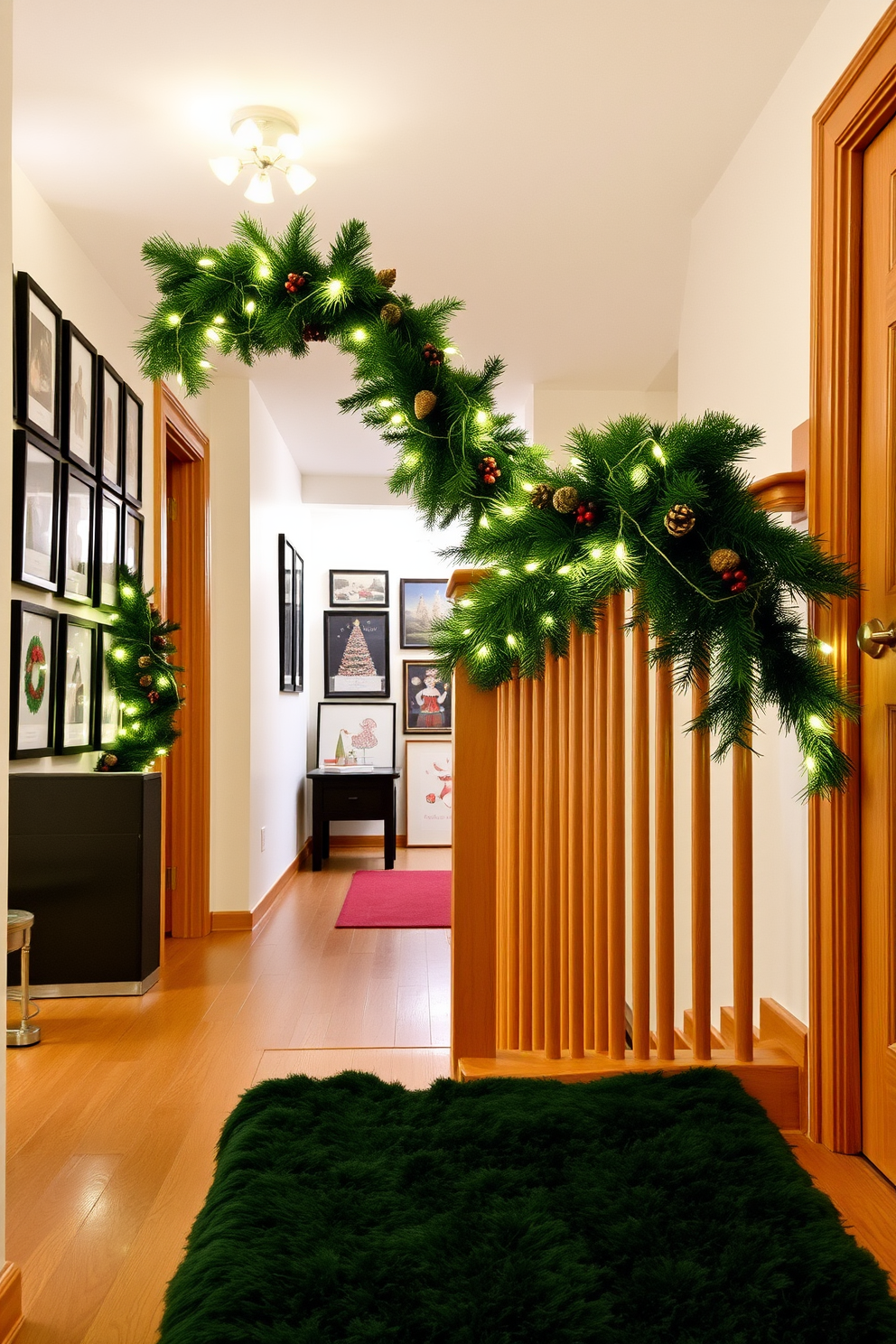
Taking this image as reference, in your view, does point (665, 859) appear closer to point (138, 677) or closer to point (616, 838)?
point (616, 838)

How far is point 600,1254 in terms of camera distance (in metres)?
1.00

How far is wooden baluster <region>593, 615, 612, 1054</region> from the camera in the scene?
5.56ft

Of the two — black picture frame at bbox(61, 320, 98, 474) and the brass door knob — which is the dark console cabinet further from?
the brass door knob

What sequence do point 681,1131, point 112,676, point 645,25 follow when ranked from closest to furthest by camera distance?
point 681,1131
point 645,25
point 112,676

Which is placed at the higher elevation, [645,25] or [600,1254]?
[645,25]

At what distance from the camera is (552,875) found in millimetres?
1744

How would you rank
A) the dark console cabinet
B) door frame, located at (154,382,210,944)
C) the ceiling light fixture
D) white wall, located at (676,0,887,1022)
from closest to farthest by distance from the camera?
1. white wall, located at (676,0,887,1022)
2. the ceiling light fixture
3. the dark console cabinet
4. door frame, located at (154,382,210,944)

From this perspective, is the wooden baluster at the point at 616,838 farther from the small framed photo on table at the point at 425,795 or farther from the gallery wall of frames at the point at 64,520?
the small framed photo on table at the point at 425,795

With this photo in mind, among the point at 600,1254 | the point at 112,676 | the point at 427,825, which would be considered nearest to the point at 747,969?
the point at 600,1254

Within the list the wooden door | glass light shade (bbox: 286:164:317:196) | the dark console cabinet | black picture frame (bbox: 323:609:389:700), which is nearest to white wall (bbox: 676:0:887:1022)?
the wooden door

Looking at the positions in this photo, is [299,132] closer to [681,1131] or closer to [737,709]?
[737,709]

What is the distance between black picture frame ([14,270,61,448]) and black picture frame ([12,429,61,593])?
51 millimetres

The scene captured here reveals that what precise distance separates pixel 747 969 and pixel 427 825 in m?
5.94

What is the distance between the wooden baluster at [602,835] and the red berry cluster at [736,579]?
35 centimetres
